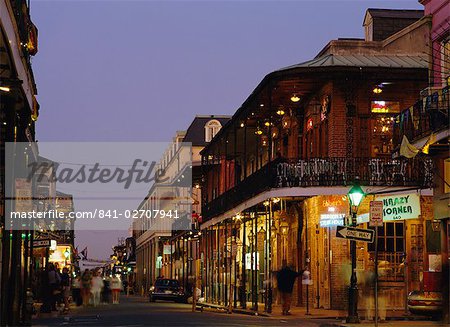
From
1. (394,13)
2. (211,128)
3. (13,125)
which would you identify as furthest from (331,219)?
(211,128)

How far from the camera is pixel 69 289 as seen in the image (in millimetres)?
42875

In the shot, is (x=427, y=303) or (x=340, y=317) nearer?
(x=427, y=303)

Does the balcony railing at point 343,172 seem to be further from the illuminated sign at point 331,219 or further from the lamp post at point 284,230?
the lamp post at point 284,230

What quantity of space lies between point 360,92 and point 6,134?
16.1 metres

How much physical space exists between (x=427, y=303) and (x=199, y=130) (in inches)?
2473

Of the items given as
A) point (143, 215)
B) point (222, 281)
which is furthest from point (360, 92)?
point (143, 215)

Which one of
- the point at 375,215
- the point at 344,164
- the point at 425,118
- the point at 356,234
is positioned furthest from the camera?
the point at 344,164

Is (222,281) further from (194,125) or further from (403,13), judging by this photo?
(194,125)

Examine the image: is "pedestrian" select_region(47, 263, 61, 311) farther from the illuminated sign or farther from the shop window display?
the shop window display

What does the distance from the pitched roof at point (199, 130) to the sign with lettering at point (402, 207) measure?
2263 inches

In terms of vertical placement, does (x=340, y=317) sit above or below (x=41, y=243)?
below

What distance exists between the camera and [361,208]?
3384 centimetres

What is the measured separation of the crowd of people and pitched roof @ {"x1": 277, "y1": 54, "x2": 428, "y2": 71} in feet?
36.3

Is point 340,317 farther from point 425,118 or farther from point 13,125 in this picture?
point 13,125
